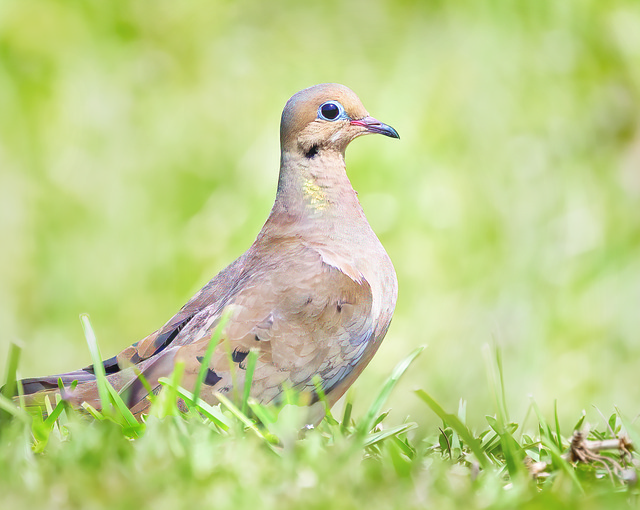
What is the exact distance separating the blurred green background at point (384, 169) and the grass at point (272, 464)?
284cm

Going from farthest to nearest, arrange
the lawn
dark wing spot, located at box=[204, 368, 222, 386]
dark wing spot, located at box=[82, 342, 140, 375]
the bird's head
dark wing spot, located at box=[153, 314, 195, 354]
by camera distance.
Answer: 1. the lawn
2. the bird's head
3. dark wing spot, located at box=[82, 342, 140, 375]
4. dark wing spot, located at box=[153, 314, 195, 354]
5. dark wing spot, located at box=[204, 368, 222, 386]

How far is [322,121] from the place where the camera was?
8.75 ft

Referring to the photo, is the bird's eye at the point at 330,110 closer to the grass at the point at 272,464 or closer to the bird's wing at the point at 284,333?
the bird's wing at the point at 284,333

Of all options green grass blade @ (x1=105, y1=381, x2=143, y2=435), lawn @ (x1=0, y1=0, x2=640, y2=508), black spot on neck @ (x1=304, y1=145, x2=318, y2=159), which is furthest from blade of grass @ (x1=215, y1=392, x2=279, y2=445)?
lawn @ (x1=0, y1=0, x2=640, y2=508)

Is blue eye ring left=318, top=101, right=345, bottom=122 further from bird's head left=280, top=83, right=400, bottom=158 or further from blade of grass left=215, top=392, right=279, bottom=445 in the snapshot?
blade of grass left=215, top=392, right=279, bottom=445

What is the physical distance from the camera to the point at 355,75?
225 inches

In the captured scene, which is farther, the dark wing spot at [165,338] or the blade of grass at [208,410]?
the dark wing spot at [165,338]

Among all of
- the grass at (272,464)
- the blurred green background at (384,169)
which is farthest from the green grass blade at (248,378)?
the blurred green background at (384,169)

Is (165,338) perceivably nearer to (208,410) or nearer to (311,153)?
(208,410)

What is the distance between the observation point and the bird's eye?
267cm

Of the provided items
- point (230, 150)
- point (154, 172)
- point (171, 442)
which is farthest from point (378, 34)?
point (171, 442)

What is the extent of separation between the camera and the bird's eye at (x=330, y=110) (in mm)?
2670

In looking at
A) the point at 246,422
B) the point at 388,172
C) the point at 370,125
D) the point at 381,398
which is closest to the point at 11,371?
the point at 246,422

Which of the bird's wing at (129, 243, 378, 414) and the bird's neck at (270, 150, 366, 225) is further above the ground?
the bird's neck at (270, 150, 366, 225)
